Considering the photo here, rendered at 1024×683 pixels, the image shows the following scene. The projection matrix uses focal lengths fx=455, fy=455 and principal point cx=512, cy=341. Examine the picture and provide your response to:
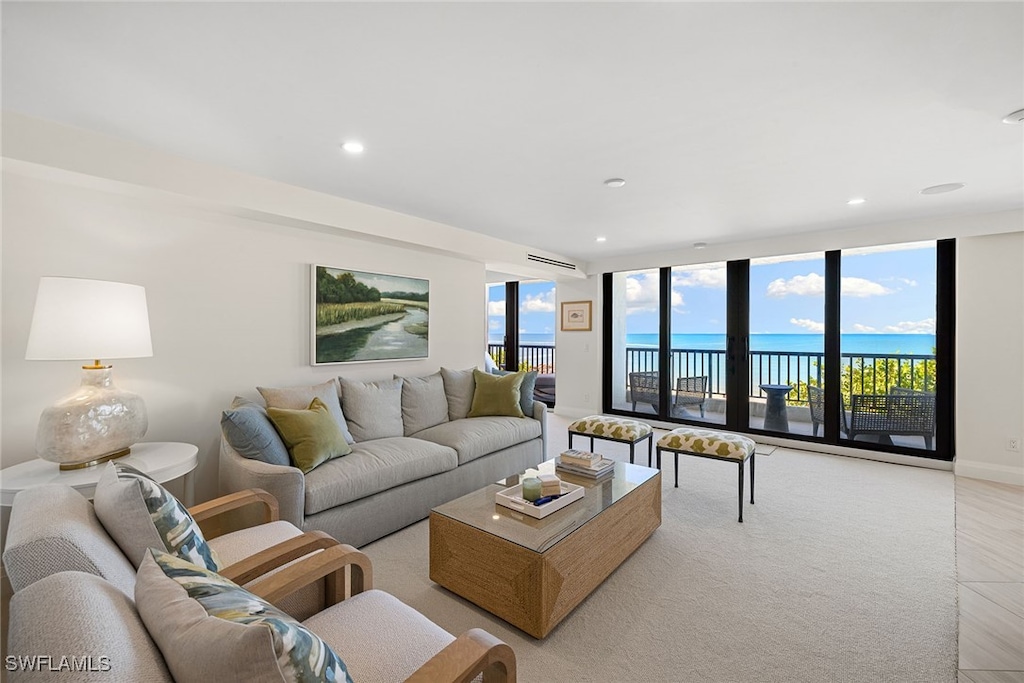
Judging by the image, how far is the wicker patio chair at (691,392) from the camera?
5840 mm

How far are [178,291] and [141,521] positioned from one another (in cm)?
217

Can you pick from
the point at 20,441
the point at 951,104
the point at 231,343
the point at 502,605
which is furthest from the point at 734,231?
the point at 20,441

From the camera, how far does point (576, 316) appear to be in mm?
6672

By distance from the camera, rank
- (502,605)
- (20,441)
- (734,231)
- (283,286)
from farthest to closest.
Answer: (734,231) → (283,286) → (20,441) → (502,605)

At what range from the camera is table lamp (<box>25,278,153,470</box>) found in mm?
2045

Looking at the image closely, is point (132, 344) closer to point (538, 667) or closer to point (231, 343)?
point (231, 343)

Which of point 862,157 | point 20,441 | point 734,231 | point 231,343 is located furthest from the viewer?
point 734,231

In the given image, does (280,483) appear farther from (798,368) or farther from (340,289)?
(798,368)

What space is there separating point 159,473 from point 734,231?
195 inches

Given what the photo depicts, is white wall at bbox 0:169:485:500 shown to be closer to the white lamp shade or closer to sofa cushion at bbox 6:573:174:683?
the white lamp shade

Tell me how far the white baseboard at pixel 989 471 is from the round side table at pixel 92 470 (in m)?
5.93

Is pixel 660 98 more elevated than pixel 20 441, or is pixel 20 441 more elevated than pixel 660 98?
pixel 660 98

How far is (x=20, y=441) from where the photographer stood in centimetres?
238

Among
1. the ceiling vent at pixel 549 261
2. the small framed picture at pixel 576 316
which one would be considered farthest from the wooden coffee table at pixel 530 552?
the small framed picture at pixel 576 316
